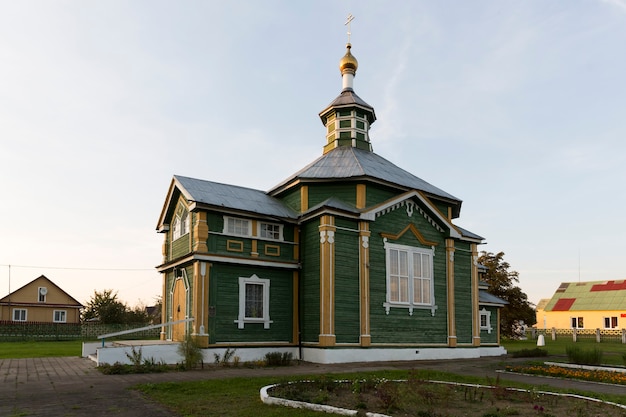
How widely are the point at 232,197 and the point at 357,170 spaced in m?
5.16

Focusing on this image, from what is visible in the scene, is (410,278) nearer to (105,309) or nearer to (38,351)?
(38,351)

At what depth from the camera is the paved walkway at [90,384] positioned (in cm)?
930

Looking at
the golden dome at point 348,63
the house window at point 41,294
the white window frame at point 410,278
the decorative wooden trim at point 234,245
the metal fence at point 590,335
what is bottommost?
the metal fence at point 590,335

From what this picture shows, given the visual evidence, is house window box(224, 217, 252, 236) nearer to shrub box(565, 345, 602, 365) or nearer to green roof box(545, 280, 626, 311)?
shrub box(565, 345, 602, 365)

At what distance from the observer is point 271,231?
2075cm

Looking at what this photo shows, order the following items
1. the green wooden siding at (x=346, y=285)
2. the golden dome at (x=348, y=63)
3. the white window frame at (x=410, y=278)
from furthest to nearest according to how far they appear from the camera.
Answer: the golden dome at (x=348, y=63)
the white window frame at (x=410, y=278)
the green wooden siding at (x=346, y=285)

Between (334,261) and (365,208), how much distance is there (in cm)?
275

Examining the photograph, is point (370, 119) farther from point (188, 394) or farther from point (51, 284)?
point (51, 284)

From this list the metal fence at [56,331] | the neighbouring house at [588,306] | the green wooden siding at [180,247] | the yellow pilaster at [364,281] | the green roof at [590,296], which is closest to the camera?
the yellow pilaster at [364,281]

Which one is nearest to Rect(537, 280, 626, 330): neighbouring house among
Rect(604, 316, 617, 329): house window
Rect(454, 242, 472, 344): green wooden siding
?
Rect(604, 316, 617, 329): house window

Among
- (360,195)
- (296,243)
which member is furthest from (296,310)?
(360,195)

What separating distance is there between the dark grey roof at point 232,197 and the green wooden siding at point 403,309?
11.8ft

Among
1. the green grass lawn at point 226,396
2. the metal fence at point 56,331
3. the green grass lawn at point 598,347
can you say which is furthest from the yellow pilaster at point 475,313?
the metal fence at point 56,331

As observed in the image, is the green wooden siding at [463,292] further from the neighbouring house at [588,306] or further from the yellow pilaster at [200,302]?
the neighbouring house at [588,306]
